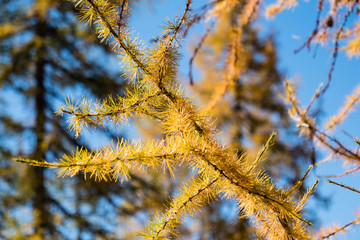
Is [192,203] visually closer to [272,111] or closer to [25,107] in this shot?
Result: [25,107]

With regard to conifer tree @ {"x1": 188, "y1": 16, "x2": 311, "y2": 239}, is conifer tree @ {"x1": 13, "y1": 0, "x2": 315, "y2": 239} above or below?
below

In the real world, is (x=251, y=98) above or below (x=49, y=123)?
above

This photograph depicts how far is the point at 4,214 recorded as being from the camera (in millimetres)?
4012

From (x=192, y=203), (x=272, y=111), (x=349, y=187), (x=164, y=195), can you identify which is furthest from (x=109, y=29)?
(x=272, y=111)

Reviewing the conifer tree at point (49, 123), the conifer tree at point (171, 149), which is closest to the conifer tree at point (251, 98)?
the conifer tree at point (49, 123)

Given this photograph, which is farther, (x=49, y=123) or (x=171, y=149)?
(x=49, y=123)

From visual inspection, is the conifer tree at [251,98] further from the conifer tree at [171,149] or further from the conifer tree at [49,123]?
the conifer tree at [171,149]

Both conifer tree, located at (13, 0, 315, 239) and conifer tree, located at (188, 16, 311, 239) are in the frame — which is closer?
conifer tree, located at (13, 0, 315, 239)

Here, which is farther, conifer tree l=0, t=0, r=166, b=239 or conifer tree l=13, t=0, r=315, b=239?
conifer tree l=0, t=0, r=166, b=239

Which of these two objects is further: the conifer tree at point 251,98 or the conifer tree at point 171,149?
the conifer tree at point 251,98

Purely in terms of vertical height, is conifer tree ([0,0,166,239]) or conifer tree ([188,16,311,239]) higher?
conifer tree ([188,16,311,239])

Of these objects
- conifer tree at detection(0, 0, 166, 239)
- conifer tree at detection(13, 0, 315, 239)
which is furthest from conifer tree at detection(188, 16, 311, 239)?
conifer tree at detection(13, 0, 315, 239)

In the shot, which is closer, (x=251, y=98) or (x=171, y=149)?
(x=171, y=149)

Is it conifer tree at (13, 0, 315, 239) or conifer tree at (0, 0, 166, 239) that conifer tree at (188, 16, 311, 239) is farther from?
conifer tree at (13, 0, 315, 239)
